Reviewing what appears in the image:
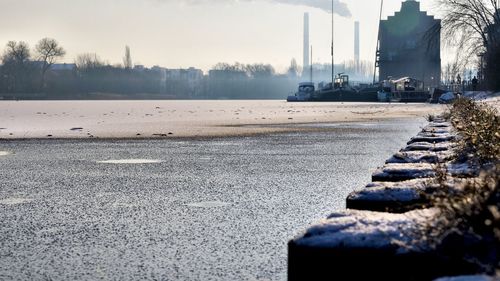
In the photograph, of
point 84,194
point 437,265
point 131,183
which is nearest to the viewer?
point 437,265

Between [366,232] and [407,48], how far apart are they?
102 meters

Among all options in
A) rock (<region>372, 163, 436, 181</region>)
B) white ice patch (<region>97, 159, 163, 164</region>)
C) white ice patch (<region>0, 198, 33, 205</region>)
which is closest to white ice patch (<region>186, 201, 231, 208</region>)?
white ice patch (<region>0, 198, 33, 205</region>)

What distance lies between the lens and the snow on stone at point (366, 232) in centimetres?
234

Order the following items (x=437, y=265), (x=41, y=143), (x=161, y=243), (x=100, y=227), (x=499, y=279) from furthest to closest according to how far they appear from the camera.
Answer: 1. (x=41, y=143)
2. (x=100, y=227)
3. (x=161, y=243)
4. (x=437, y=265)
5. (x=499, y=279)

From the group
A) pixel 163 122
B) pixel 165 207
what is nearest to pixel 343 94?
pixel 163 122

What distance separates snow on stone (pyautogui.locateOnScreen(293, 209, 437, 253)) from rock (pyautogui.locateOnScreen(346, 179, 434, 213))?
50 centimetres

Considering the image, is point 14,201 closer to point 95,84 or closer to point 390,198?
point 390,198

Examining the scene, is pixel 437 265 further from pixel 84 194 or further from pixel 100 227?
pixel 84 194

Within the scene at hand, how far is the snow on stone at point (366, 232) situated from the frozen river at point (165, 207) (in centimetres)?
122

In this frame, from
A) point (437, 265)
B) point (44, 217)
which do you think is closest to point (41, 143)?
point (44, 217)

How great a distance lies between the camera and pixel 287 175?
8531 millimetres

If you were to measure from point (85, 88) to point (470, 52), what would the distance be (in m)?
105

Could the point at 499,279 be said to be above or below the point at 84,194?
above

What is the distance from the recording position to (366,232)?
2410mm
